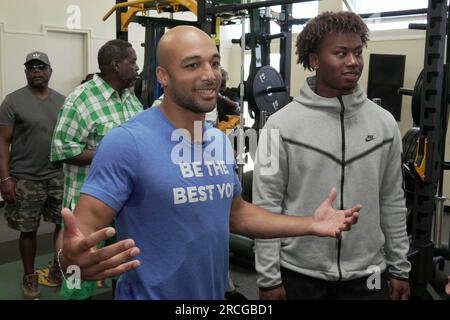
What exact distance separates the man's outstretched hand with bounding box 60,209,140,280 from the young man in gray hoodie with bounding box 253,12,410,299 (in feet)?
2.46

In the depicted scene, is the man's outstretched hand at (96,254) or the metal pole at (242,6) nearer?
the man's outstretched hand at (96,254)

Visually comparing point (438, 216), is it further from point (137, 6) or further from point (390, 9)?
point (390, 9)

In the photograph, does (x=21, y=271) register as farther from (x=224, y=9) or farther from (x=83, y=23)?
(x=83, y=23)

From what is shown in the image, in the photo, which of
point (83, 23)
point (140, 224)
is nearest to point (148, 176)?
point (140, 224)

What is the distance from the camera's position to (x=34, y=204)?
10.9ft

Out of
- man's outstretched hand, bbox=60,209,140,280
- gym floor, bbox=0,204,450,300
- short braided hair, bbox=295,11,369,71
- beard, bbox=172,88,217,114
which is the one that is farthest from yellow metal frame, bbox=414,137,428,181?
man's outstretched hand, bbox=60,209,140,280

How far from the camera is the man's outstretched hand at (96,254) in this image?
3.26ft

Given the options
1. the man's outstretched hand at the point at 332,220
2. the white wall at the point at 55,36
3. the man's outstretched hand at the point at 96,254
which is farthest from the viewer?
the white wall at the point at 55,36

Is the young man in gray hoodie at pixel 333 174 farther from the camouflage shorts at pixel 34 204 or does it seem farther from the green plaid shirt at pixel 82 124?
the camouflage shorts at pixel 34 204

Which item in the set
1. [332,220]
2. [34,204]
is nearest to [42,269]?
[34,204]

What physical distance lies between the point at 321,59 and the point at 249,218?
2.05 feet

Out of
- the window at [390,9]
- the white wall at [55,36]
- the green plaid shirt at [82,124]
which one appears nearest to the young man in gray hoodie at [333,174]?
the green plaid shirt at [82,124]

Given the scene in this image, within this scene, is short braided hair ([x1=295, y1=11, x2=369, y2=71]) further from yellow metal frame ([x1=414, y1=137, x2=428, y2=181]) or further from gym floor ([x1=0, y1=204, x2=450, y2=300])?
gym floor ([x1=0, y1=204, x2=450, y2=300])

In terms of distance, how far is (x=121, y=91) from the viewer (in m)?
2.69
